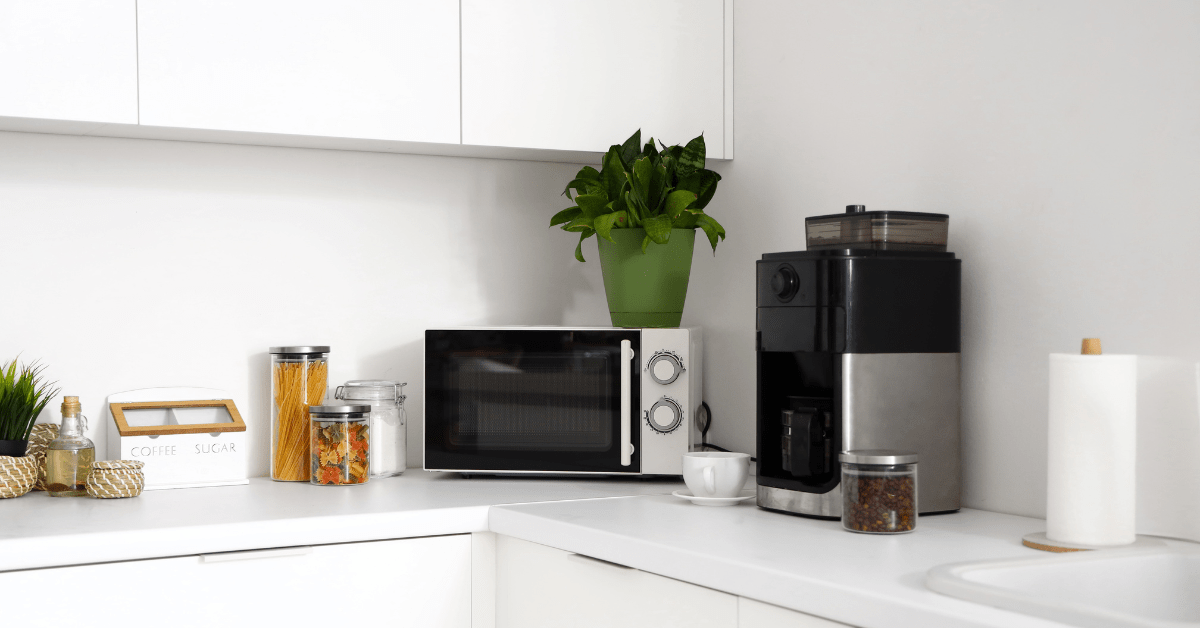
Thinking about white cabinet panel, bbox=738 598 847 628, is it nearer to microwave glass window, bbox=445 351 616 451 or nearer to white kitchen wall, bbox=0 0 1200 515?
white kitchen wall, bbox=0 0 1200 515

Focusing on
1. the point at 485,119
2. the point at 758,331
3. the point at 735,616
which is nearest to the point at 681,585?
the point at 735,616

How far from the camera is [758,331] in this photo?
1.50 m

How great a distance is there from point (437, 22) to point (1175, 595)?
1.38 m

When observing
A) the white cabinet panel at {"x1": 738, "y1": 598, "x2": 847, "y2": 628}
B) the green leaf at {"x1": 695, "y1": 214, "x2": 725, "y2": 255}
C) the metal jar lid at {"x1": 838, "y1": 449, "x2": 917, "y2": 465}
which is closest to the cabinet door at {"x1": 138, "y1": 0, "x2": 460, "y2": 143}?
the green leaf at {"x1": 695, "y1": 214, "x2": 725, "y2": 255}

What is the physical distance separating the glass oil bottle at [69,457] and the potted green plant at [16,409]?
0.05 m

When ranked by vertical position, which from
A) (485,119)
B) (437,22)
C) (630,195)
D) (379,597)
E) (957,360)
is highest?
(437,22)

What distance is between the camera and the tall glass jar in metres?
1.88

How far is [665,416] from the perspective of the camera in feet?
5.93

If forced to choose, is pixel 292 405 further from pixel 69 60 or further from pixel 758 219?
pixel 758 219

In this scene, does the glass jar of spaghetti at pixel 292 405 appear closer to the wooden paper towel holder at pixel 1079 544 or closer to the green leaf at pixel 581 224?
the green leaf at pixel 581 224

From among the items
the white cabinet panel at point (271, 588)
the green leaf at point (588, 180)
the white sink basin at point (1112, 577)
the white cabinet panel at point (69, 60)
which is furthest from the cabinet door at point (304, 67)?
the white sink basin at point (1112, 577)

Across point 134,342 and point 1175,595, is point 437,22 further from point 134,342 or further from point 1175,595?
point 1175,595

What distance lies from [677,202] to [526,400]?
0.43m

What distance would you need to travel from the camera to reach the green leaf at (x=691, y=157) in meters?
1.87
